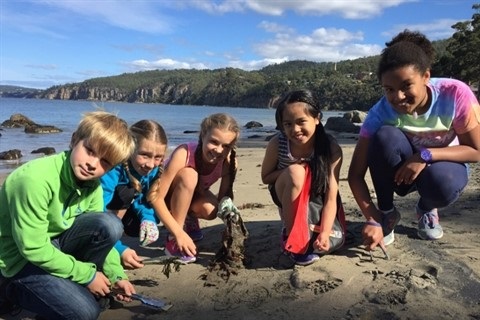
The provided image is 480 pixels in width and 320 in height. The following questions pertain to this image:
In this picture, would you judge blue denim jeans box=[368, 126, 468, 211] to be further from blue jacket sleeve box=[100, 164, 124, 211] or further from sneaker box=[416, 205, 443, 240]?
blue jacket sleeve box=[100, 164, 124, 211]

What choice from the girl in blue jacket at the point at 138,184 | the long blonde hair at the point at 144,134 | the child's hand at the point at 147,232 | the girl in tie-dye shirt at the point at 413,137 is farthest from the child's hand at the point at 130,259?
the girl in tie-dye shirt at the point at 413,137

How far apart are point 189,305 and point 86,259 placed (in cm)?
65

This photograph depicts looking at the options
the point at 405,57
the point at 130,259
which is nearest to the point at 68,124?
the point at 130,259

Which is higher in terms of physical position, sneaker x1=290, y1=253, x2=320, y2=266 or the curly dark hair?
the curly dark hair

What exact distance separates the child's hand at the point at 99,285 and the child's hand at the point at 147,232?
0.98 metres

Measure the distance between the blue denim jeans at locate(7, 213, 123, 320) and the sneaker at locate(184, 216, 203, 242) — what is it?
3.91ft

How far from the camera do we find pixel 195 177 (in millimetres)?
3342

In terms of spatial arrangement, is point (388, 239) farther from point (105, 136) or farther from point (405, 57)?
point (105, 136)

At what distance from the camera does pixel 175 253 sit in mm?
3283

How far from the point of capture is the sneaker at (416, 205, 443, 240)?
10.8 feet

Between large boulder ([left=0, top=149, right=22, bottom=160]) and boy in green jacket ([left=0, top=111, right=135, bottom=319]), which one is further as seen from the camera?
large boulder ([left=0, top=149, right=22, bottom=160])

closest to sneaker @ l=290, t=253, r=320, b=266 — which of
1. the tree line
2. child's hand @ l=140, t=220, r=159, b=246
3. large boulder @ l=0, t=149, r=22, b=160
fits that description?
child's hand @ l=140, t=220, r=159, b=246

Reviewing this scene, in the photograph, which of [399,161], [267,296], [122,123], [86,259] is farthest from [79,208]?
[399,161]

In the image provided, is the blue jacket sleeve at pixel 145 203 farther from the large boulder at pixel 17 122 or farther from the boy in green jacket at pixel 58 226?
the large boulder at pixel 17 122
